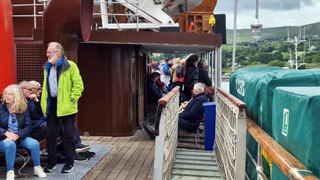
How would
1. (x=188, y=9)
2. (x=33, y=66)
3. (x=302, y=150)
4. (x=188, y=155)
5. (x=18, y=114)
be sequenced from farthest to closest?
(x=188, y=9) → (x=33, y=66) → (x=188, y=155) → (x=18, y=114) → (x=302, y=150)

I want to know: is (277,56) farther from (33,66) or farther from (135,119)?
(33,66)

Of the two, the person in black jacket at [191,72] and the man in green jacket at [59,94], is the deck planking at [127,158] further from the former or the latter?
the person in black jacket at [191,72]

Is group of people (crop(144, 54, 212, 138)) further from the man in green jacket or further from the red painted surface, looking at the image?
the red painted surface

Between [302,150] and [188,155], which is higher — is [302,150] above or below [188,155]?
above

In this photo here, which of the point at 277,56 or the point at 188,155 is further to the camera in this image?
the point at 277,56

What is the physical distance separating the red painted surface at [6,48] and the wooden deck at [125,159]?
151 centimetres

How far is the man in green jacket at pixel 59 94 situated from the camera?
5.06 metres

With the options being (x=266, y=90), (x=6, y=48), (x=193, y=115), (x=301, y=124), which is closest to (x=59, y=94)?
(x=6, y=48)

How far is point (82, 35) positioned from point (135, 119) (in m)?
3.47

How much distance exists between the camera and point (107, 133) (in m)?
8.23

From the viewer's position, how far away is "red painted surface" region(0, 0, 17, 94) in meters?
5.43

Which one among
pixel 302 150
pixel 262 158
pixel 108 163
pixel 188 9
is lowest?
pixel 108 163

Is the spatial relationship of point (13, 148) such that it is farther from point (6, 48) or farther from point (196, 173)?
point (196, 173)

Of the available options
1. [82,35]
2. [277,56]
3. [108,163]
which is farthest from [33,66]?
[277,56]
